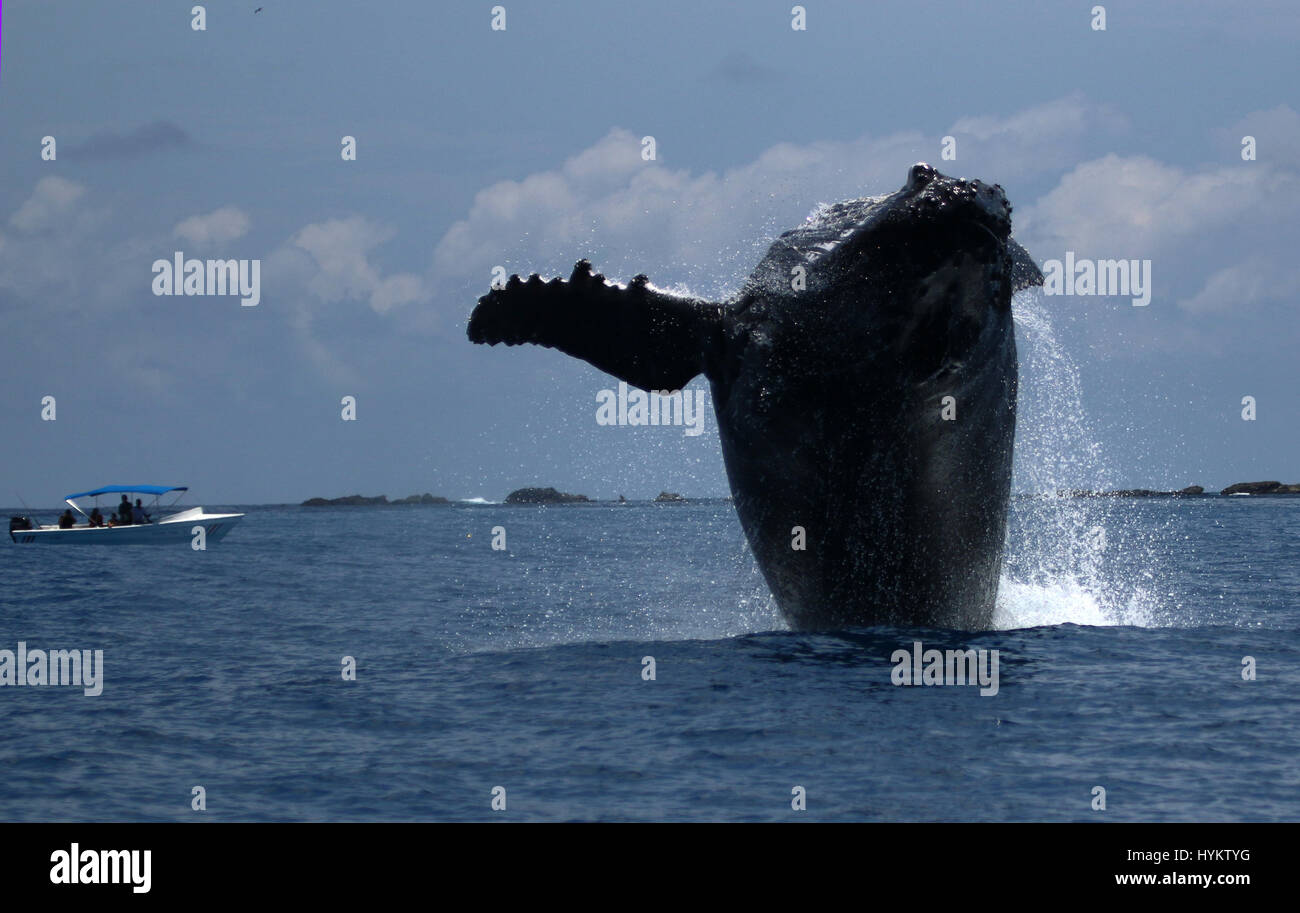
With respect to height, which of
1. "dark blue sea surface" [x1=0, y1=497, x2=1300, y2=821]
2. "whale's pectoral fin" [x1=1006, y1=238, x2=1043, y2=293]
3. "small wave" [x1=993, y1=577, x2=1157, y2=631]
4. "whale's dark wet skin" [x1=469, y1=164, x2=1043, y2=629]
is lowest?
"dark blue sea surface" [x1=0, y1=497, x2=1300, y2=821]

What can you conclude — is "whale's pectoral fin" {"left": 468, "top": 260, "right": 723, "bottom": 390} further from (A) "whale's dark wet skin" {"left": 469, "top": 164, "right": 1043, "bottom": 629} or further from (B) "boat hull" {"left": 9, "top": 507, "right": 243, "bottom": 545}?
(B) "boat hull" {"left": 9, "top": 507, "right": 243, "bottom": 545}

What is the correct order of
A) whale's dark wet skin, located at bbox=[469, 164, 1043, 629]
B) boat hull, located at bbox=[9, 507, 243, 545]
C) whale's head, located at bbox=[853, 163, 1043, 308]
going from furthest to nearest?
boat hull, located at bbox=[9, 507, 243, 545]
whale's dark wet skin, located at bbox=[469, 164, 1043, 629]
whale's head, located at bbox=[853, 163, 1043, 308]

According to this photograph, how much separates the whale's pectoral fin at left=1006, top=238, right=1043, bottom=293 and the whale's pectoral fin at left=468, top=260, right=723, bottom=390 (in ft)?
9.72

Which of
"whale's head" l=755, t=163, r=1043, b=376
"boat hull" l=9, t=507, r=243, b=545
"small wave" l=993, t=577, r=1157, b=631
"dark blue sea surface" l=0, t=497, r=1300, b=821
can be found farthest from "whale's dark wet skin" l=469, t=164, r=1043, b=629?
"boat hull" l=9, t=507, r=243, b=545

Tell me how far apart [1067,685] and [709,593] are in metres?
12.5

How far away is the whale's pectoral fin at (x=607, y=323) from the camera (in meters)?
13.2

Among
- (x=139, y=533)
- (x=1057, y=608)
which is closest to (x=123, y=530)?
(x=139, y=533)

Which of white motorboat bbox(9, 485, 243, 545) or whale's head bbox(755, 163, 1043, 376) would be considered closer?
whale's head bbox(755, 163, 1043, 376)

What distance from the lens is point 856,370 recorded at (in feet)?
41.7

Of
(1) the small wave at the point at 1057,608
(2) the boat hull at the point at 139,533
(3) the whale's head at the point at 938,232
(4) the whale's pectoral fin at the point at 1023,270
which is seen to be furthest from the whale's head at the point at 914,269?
(2) the boat hull at the point at 139,533

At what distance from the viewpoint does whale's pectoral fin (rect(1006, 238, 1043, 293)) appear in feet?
45.4

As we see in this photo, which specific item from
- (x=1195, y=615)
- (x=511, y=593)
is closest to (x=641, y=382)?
(x=1195, y=615)
